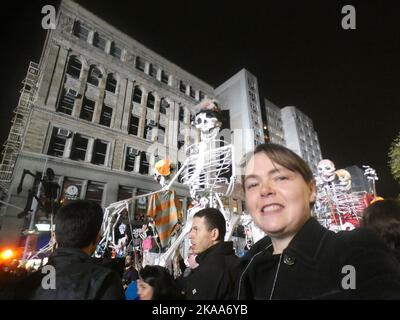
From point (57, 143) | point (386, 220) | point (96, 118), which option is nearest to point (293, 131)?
point (96, 118)

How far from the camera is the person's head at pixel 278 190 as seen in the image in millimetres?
1519

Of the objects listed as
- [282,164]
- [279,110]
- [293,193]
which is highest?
[279,110]

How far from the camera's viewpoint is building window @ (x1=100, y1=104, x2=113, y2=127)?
21234mm

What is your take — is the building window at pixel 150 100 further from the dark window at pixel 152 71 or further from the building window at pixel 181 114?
the building window at pixel 181 114

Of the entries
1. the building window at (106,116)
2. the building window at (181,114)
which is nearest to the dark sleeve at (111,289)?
the building window at (106,116)

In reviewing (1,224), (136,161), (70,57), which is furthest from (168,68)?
(1,224)

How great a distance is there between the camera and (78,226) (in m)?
2.29

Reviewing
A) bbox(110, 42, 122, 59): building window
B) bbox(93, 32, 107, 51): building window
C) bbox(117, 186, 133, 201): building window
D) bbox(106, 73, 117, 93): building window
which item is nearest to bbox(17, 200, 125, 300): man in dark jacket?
bbox(117, 186, 133, 201): building window

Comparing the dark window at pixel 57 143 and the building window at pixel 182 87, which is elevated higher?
the building window at pixel 182 87

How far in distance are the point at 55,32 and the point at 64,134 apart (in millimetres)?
9439

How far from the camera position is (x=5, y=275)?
2.24m

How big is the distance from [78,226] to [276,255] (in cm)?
194

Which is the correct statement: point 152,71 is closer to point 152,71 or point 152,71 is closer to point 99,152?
point 152,71
